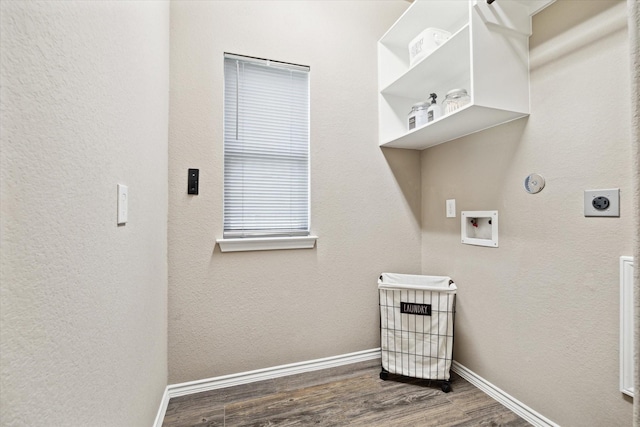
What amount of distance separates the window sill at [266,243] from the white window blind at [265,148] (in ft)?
0.20

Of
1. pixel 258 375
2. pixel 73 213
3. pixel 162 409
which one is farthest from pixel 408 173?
pixel 162 409

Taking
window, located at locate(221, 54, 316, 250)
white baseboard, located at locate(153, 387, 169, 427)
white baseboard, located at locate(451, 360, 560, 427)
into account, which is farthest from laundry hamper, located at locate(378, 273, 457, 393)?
white baseboard, located at locate(153, 387, 169, 427)

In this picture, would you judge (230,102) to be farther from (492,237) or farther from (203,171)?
(492,237)

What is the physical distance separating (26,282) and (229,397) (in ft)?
4.57

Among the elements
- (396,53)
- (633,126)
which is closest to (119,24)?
(633,126)

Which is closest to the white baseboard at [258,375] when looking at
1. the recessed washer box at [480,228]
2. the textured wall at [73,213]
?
the textured wall at [73,213]

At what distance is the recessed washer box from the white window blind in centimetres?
98

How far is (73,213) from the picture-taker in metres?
0.62

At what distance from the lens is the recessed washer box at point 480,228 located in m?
1.53

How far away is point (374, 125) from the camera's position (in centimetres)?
196

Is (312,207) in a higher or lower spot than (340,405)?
higher

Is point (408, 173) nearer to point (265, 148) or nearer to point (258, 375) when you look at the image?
point (265, 148)

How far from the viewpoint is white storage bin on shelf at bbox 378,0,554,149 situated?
128 centimetres

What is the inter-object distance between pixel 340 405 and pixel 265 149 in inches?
59.6
